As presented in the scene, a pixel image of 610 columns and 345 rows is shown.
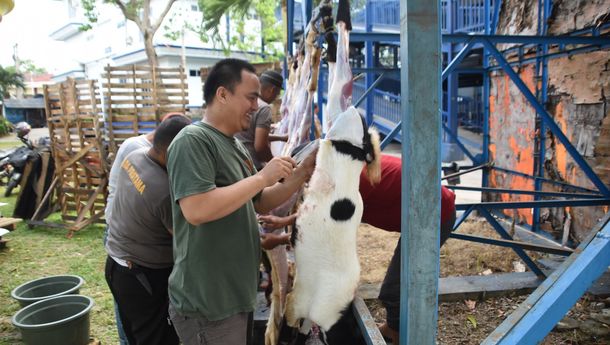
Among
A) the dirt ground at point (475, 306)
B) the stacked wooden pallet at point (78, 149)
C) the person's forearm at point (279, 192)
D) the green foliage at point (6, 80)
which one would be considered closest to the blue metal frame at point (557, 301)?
the person's forearm at point (279, 192)

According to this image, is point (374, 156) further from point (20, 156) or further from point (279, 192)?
point (20, 156)

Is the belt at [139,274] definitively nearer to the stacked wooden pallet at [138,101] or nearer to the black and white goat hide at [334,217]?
the black and white goat hide at [334,217]

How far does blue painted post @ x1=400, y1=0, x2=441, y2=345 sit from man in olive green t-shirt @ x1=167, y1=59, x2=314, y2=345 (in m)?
0.61

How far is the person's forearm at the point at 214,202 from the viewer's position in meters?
1.58

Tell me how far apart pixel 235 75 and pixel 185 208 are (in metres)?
0.62

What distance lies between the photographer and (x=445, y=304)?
400 cm

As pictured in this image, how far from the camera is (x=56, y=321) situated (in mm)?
3441

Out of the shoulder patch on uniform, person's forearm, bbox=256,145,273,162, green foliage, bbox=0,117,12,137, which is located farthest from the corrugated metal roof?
the shoulder patch on uniform

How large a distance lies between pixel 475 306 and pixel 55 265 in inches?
216

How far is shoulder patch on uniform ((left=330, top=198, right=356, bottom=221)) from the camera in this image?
2.11 metres

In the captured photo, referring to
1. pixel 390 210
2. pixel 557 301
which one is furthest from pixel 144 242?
pixel 557 301

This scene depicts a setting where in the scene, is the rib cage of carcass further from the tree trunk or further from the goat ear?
the tree trunk

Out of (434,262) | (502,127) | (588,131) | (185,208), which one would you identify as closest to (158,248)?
(185,208)

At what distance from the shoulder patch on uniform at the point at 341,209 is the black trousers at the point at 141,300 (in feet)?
3.77
